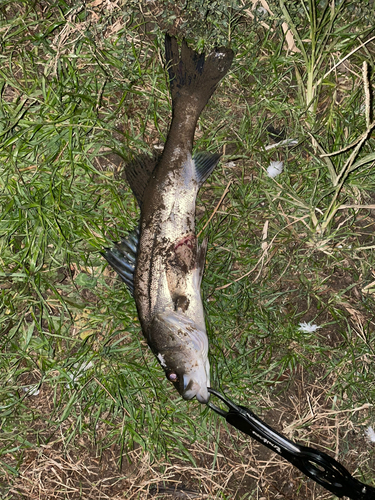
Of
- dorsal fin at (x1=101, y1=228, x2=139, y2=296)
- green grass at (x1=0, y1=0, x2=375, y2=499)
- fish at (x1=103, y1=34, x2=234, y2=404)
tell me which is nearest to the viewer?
fish at (x1=103, y1=34, x2=234, y2=404)

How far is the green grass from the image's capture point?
12.0ft

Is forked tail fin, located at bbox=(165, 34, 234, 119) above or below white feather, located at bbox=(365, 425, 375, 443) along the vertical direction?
above

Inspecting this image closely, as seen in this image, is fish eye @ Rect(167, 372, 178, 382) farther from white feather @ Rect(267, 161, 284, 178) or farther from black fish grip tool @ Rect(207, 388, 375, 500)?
white feather @ Rect(267, 161, 284, 178)

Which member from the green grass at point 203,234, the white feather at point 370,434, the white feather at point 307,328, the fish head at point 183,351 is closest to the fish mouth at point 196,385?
the fish head at point 183,351

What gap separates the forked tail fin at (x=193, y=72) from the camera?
11.6 feet

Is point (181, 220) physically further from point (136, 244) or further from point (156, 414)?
point (156, 414)

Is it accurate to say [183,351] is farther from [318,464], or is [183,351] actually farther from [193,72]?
[193,72]

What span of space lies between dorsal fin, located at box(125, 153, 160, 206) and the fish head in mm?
1182

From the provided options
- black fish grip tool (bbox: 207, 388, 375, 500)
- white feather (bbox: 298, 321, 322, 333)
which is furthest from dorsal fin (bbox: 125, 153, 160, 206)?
black fish grip tool (bbox: 207, 388, 375, 500)

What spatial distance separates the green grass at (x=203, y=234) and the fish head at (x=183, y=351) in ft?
1.23

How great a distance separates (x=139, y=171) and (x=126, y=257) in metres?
0.79

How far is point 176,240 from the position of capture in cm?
338

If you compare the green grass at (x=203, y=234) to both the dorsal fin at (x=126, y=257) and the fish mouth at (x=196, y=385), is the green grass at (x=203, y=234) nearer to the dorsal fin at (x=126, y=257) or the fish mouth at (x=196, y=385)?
the dorsal fin at (x=126, y=257)

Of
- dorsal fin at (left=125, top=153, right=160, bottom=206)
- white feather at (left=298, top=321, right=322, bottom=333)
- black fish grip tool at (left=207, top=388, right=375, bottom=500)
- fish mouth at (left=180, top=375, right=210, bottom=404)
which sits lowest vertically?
black fish grip tool at (left=207, top=388, right=375, bottom=500)
